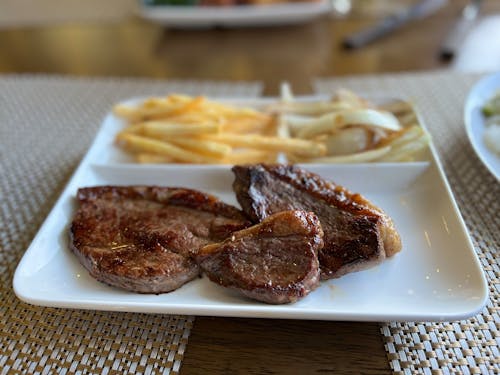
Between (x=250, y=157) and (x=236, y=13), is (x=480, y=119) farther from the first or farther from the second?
(x=236, y=13)

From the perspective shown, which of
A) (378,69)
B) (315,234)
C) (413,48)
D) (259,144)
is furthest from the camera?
(413,48)

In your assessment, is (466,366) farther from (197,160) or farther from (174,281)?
(197,160)

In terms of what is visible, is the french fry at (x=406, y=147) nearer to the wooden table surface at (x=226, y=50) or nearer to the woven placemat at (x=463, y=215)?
the woven placemat at (x=463, y=215)

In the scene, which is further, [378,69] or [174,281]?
[378,69]

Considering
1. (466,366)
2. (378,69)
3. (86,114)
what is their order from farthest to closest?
(378,69), (86,114), (466,366)

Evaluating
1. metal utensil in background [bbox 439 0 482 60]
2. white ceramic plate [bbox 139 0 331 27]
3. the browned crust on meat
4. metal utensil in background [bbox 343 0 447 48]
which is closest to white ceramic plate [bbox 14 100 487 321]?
the browned crust on meat

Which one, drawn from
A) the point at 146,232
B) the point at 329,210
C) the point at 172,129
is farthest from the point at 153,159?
the point at 329,210

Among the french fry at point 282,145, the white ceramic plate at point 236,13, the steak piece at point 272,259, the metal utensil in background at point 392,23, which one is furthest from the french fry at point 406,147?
the white ceramic plate at point 236,13

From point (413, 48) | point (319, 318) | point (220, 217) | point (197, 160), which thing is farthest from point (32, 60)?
point (319, 318)
